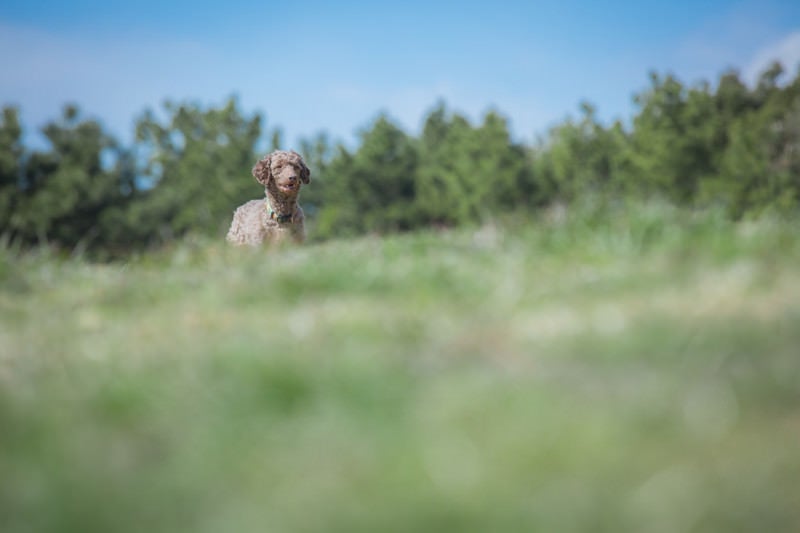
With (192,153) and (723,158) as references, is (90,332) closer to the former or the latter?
(723,158)

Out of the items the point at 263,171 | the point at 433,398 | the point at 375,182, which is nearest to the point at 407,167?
the point at 375,182

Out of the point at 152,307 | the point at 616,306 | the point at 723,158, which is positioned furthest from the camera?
the point at 723,158

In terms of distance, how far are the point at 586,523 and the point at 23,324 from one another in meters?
4.60

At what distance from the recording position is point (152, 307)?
5.69 metres

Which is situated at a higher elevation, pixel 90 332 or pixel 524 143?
pixel 524 143

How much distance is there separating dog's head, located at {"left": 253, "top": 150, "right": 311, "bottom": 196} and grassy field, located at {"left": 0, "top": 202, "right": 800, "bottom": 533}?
22.1ft

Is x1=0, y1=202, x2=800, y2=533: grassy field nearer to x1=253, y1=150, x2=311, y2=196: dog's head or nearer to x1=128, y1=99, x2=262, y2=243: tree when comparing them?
x1=253, y1=150, x2=311, y2=196: dog's head

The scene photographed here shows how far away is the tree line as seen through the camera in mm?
44281

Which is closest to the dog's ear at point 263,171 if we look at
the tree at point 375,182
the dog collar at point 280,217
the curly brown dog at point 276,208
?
the curly brown dog at point 276,208

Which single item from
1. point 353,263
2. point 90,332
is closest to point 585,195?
point 353,263

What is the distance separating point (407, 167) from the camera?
56938 mm

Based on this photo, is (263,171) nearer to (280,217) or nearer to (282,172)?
(282,172)

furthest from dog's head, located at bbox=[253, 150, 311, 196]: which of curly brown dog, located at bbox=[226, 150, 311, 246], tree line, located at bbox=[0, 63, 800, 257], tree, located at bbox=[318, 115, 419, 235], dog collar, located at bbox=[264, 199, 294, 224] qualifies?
tree, located at bbox=[318, 115, 419, 235]

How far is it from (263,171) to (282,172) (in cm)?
59
